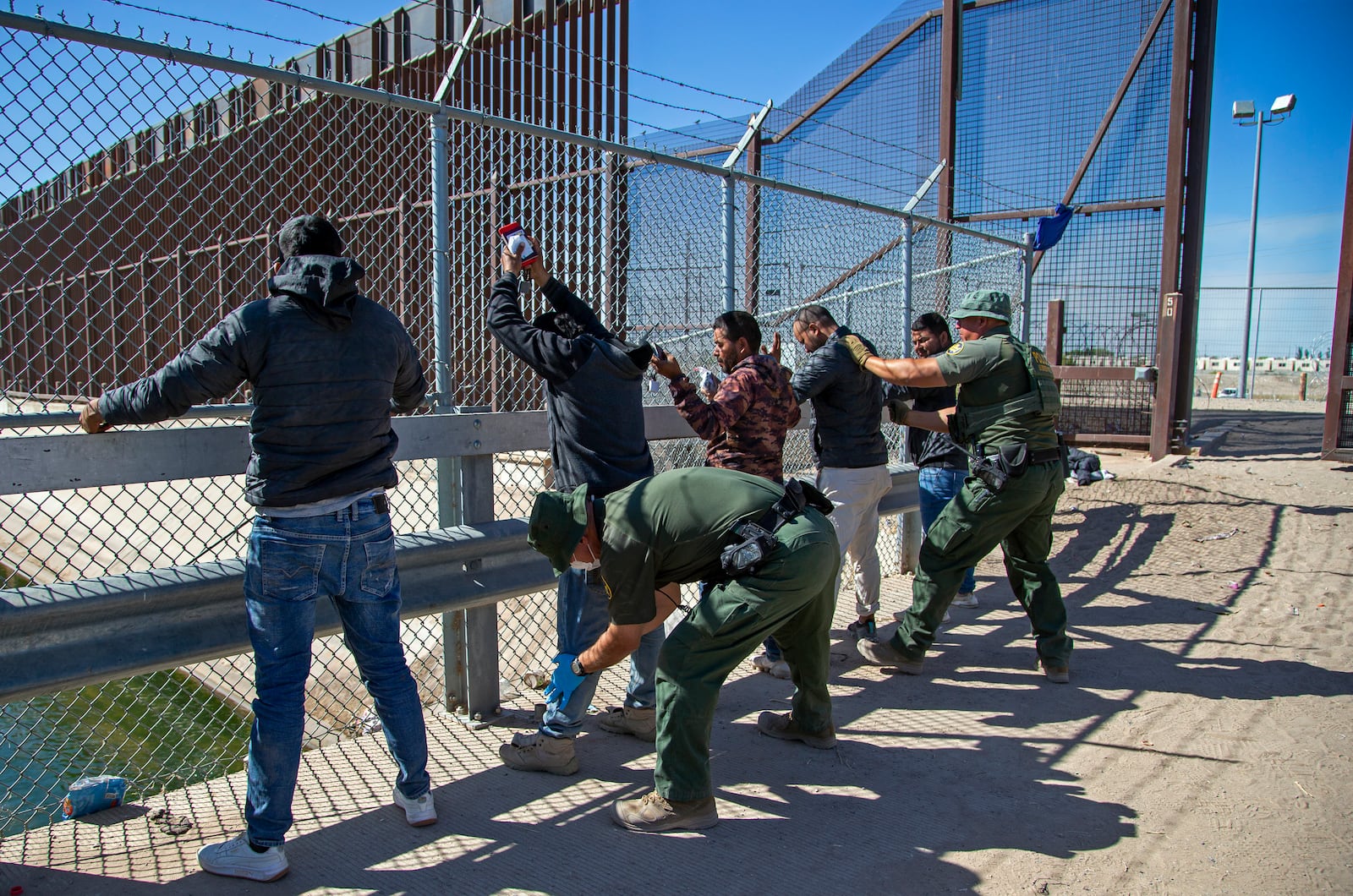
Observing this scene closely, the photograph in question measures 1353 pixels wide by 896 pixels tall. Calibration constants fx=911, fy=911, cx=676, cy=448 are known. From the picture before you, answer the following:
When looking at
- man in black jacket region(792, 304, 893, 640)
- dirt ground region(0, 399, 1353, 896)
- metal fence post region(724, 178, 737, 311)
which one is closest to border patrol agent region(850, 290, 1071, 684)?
man in black jacket region(792, 304, 893, 640)

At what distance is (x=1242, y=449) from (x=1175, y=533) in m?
5.46

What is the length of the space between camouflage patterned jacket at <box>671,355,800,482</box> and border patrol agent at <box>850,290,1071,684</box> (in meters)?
0.54

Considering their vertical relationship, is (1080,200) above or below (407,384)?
above

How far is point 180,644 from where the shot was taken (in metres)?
2.94

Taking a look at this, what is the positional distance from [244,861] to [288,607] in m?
0.79

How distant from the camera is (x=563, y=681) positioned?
3.34 metres

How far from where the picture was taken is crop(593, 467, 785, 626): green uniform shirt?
115 inches

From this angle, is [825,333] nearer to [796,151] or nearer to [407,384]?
[407,384]

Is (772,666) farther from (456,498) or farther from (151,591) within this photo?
(151,591)

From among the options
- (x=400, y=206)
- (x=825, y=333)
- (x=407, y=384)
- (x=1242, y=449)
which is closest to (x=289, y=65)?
(x=400, y=206)

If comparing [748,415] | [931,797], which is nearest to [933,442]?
[748,415]

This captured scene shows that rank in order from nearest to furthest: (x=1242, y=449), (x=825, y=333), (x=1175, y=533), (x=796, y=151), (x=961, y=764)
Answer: (x=961, y=764) → (x=825, y=333) → (x=1175, y=533) → (x=796, y=151) → (x=1242, y=449)

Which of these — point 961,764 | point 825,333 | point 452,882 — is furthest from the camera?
point 825,333

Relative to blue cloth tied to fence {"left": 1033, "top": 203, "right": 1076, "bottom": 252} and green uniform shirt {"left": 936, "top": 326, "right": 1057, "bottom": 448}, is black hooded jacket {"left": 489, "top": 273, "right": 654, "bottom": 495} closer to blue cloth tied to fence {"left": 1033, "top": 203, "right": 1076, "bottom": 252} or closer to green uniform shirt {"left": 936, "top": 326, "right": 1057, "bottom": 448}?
green uniform shirt {"left": 936, "top": 326, "right": 1057, "bottom": 448}
